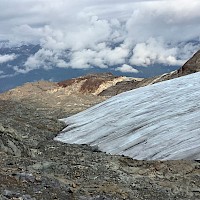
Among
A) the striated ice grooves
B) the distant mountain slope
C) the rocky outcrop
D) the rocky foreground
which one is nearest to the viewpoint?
the rocky foreground

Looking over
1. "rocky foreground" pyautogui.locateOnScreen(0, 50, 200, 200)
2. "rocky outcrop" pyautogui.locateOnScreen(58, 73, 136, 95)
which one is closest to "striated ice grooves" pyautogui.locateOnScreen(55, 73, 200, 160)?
"rocky foreground" pyautogui.locateOnScreen(0, 50, 200, 200)

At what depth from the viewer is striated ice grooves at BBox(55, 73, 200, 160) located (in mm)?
18828

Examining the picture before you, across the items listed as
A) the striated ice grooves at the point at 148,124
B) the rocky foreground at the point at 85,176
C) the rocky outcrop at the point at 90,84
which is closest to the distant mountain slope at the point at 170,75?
the rocky outcrop at the point at 90,84

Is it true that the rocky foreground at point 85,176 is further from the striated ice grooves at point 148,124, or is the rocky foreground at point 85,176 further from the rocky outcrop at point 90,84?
the rocky outcrop at point 90,84

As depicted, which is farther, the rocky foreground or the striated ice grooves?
Result: the striated ice grooves

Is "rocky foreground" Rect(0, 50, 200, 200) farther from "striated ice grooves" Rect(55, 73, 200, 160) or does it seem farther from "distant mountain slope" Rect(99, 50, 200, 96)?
"distant mountain slope" Rect(99, 50, 200, 96)

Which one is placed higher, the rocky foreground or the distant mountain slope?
the rocky foreground

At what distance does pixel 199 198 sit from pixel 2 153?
652 centimetres

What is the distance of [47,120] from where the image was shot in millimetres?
31766

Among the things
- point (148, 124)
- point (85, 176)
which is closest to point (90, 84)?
point (148, 124)

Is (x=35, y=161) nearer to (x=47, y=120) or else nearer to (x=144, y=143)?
(x=144, y=143)

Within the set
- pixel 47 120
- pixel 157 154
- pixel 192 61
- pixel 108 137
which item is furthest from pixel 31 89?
pixel 157 154

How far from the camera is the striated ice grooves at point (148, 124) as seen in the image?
18.8 metres

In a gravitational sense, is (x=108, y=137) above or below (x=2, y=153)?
below
